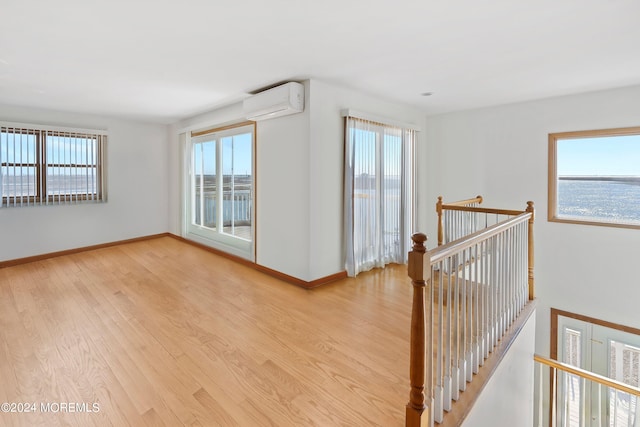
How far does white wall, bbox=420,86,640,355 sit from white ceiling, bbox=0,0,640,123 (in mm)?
346

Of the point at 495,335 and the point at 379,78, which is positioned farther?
the point at 379,78

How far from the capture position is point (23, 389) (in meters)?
1.83

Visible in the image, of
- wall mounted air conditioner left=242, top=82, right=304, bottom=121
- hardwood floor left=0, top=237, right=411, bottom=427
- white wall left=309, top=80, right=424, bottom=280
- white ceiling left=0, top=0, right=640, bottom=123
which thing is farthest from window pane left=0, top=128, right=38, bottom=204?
white wall left=309, top=80, right=424, bottom=280

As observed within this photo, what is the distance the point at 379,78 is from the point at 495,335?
268 centimetres

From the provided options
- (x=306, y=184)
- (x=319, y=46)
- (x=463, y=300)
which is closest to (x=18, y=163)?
(x=306, y=184)

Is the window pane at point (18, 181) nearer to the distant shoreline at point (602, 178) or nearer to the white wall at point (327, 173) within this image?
the white wall at point (327, 173)

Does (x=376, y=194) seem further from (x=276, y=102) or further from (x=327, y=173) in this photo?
(x=276, y=102)

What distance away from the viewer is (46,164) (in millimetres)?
4785

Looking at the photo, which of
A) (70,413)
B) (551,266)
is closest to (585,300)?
(551,266)

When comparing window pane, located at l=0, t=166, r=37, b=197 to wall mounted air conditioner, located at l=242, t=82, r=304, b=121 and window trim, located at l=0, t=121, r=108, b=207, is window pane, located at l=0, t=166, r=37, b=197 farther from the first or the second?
wall mounted air conditioner, located at l=242, t=82, r=304, b=121

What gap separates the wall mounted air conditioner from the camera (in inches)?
130

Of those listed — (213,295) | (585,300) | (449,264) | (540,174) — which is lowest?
(585,300)

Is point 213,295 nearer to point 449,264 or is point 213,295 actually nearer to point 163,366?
point 163,366

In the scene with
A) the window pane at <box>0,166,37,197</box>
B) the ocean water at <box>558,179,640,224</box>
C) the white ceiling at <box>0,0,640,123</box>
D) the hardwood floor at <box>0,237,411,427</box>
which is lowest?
the hardwood floor at <box>0,237,411,427</box>
